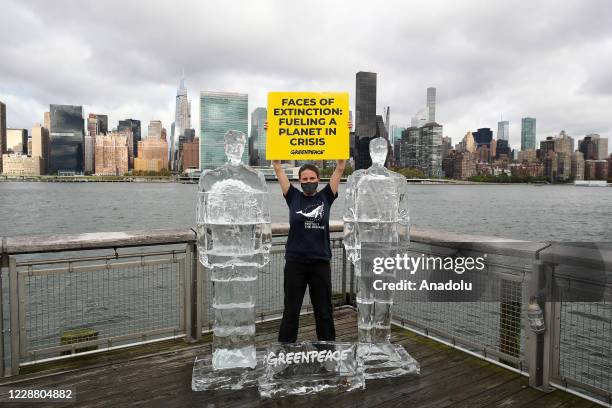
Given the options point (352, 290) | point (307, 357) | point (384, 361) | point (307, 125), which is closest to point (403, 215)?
point (307, 125)

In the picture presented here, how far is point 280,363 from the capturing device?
417 cm

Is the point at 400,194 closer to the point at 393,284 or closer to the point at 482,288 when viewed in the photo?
the point at 393,284

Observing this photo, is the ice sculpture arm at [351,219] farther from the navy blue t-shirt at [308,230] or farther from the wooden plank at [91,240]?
the wooden plank at [91,240]

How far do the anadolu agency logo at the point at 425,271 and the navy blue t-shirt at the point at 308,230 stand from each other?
58 centimetres

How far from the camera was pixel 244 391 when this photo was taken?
410 centimetres

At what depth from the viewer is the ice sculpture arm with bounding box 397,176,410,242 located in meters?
4.48

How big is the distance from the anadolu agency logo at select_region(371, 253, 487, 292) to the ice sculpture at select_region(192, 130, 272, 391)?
1.17m

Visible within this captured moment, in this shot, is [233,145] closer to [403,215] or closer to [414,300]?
[403,215]

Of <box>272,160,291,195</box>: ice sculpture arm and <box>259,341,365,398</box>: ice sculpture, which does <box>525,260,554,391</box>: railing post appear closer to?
<box>259,341,365,398</box>: ice sculpture

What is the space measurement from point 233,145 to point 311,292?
62.4 inches

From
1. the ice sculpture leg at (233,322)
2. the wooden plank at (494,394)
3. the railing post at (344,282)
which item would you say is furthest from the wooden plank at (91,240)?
the wooden plank at (494,394)

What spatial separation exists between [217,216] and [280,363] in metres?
1.42

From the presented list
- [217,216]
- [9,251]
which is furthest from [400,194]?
[9,251]

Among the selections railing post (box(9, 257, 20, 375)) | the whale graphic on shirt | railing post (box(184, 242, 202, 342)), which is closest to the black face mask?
the whale graphic on shirt
